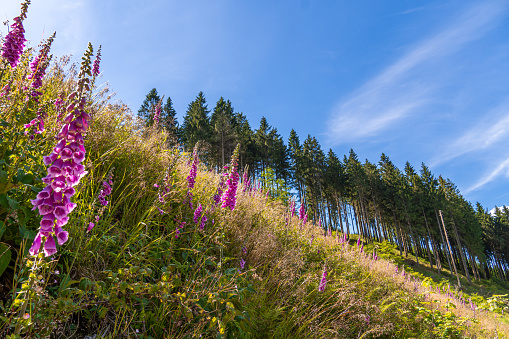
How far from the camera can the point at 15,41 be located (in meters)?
2.91

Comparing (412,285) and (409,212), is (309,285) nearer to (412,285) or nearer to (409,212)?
(412,285)

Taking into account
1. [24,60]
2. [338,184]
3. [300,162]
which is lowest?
[24,60]

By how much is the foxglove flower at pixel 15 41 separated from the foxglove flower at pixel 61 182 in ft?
8.54

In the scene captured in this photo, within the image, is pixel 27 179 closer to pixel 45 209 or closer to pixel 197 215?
pixel 45 209

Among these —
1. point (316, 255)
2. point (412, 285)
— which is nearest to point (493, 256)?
point (412, 285)

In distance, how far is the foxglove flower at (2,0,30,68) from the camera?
2857 millimetres

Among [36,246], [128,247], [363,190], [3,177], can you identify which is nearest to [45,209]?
[36,246]

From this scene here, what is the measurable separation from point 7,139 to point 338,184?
47670 mm

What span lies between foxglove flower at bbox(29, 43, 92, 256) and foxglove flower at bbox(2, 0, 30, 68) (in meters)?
2.60

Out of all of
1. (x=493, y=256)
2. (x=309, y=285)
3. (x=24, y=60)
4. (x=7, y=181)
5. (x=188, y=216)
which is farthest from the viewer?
(x=493, y=256)

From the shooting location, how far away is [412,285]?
26.2 feet

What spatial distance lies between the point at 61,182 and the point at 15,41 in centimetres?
307

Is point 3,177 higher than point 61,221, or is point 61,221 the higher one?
point 3,177

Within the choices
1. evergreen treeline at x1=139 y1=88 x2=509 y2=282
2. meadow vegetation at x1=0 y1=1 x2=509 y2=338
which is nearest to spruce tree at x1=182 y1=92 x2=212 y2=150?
evergreen treeline at x1=139 y1=88 x2=509 y2=282
